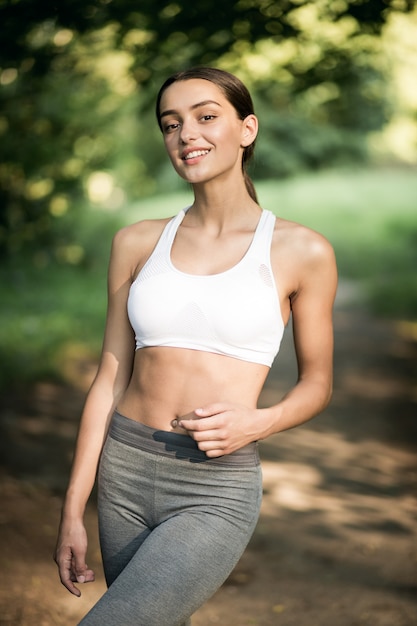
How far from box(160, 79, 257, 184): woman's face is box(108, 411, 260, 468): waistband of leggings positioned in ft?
2.32

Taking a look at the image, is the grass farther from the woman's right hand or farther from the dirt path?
the woman's right hand

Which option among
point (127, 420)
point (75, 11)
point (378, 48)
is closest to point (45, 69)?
point (75, 11)

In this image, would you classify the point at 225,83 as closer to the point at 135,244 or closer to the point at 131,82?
the point at 135,244

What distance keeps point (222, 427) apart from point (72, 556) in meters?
0.64

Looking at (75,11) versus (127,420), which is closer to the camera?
(127,420)

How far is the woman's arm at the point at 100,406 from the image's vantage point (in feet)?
7.62

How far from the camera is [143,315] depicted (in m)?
2.24

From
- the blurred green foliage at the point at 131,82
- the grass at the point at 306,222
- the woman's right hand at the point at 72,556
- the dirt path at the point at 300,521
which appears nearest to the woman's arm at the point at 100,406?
the woman's right hand at the point at 72,556

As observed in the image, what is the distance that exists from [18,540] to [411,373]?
20.0 ft

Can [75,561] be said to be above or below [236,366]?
below

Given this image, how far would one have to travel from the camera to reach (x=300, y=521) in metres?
5.48

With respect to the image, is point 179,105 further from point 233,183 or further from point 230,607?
point 230,607

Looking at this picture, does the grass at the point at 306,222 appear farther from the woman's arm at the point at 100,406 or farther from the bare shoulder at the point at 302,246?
the bare shoulder at the point at 302,246

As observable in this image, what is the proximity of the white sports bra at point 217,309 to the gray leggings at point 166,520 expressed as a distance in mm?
254
